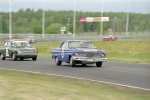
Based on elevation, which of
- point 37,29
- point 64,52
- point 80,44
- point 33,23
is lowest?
point 37,29

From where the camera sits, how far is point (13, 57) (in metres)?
29.3

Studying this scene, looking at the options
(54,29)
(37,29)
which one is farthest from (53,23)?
(37,29)

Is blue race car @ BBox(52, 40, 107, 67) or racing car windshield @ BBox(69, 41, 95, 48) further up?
racing car windshield @ BBox(69, 41, 95, 48)

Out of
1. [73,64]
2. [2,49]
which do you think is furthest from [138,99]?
[2,49]

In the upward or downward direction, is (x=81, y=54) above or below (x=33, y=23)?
below

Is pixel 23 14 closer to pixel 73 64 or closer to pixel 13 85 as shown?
pixel 73 64

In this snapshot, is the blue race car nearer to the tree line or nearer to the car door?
the car door

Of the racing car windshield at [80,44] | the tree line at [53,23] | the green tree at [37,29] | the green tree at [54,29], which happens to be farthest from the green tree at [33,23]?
the racing car windshield at [80,44]

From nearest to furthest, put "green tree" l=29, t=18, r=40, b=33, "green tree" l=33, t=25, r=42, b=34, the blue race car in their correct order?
the blue race car
"green tree" l=33, t=25, r=42, b=34
"green tree" l=29, t=18, r=40, b=33

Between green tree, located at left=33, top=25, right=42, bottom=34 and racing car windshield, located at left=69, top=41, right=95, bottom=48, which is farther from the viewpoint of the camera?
green tree, located at left=33, top=25, right=42, bottom=34

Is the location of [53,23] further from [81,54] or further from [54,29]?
[81,54]

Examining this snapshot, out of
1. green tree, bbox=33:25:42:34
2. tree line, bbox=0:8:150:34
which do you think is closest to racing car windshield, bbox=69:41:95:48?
tree line, bbox=0:8:150:34

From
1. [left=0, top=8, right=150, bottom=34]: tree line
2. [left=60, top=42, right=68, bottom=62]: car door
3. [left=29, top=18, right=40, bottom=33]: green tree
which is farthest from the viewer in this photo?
[left=29, top=18, right=40, bottom=33]: green tree

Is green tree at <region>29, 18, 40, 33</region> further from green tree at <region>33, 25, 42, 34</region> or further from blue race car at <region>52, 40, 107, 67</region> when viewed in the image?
blue race car at <region>52, 40, 107, 67</region>
